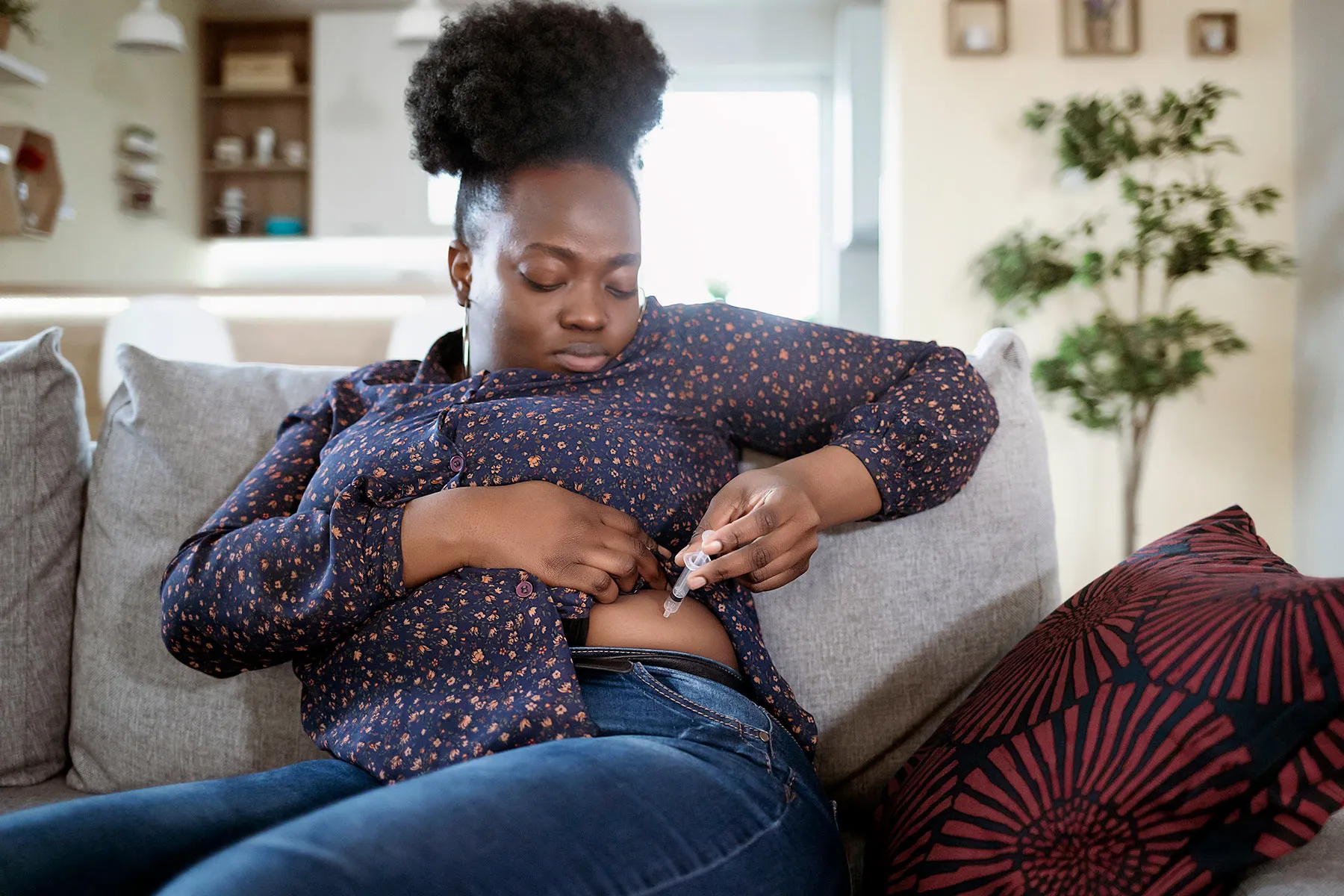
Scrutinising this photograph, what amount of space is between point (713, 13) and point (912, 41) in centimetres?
193

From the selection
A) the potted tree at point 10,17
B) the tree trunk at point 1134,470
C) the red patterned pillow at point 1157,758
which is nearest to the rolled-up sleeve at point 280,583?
the red patterned pillow at point 1157,758

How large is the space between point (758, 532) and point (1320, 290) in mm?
3466

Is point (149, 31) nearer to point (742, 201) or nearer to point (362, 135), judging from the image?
point (362, 135)

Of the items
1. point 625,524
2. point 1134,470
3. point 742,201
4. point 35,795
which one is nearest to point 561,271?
point 625,524

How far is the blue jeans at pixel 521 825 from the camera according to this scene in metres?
0.63

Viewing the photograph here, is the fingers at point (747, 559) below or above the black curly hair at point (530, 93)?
below

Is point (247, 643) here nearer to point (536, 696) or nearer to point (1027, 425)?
point (536, 696)

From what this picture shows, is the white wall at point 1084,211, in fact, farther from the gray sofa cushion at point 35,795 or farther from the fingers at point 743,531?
the gray sofa cushion at point 35,795

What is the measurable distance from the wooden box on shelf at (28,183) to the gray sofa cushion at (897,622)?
3.67 m

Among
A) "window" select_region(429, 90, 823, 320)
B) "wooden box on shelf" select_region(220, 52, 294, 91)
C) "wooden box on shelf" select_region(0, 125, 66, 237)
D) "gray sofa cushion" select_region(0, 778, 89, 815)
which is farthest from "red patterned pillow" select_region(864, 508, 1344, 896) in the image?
"wooden box on shelf" select_region(220, 52, 294, 91)

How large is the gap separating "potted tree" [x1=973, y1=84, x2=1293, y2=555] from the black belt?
2789 millimetres

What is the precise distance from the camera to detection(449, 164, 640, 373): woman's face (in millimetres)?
1159

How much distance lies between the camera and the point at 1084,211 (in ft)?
13.0

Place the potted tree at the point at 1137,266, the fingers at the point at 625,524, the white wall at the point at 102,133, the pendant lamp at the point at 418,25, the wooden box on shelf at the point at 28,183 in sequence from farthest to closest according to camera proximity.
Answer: the white wall at the point at 102,133, the pendant lamp at the point at 418,25, the wooden box on shelf at the point at 28,183, the potted tree at the point at 1137,266, the fingers at the point at 625,524
